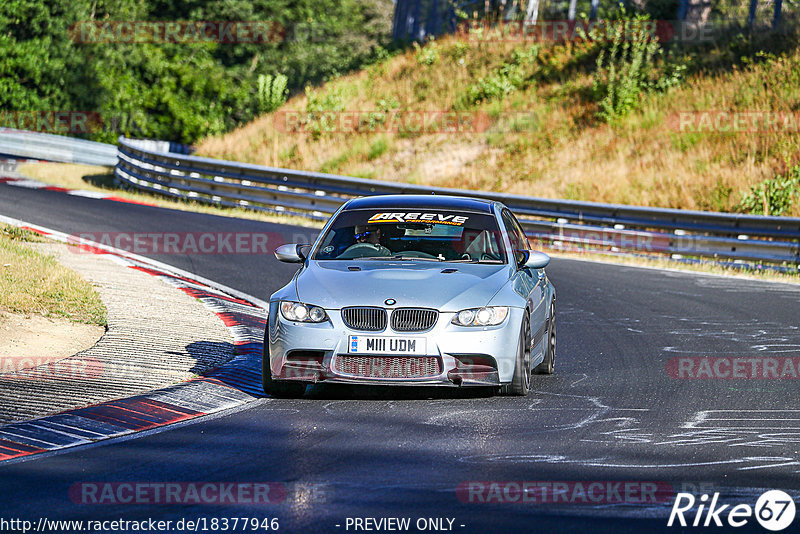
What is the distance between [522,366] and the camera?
8.54m

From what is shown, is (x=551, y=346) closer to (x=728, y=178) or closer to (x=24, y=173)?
(x=728, y=178)

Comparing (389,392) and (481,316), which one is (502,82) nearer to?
(389,392)

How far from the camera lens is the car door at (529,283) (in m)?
9.09

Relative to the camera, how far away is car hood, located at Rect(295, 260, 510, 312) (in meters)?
8.31

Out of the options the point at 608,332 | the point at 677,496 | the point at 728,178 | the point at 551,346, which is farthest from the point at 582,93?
the point at 677,496

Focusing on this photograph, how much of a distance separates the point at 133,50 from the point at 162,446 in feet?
154

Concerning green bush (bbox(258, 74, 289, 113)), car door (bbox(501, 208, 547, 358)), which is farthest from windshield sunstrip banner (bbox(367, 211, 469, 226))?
green bush (bbox(258, 74, 289, 113))

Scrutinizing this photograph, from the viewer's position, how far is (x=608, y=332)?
12328mm

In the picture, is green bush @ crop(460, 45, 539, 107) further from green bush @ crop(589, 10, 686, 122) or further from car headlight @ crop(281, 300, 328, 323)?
car headlight @ crop(281, 300, 328, 323)

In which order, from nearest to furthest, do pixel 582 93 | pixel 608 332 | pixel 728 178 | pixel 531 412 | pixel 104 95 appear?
pixel 531 412 < pixel 608 332 < pixel 728 178 < pixel 582 93 < pixel 104 95

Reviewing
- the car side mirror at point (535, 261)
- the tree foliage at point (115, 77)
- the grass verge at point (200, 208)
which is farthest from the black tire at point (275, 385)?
the tree foliage at point (115, 77)

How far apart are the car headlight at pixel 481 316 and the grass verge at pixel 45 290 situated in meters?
4.35

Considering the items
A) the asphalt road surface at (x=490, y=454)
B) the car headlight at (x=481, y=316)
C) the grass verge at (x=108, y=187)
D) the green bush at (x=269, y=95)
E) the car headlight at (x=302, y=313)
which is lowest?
the grass verge at (x=108, y=187)

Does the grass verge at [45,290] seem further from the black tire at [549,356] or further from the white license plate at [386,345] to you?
the black tire at [549,356]
